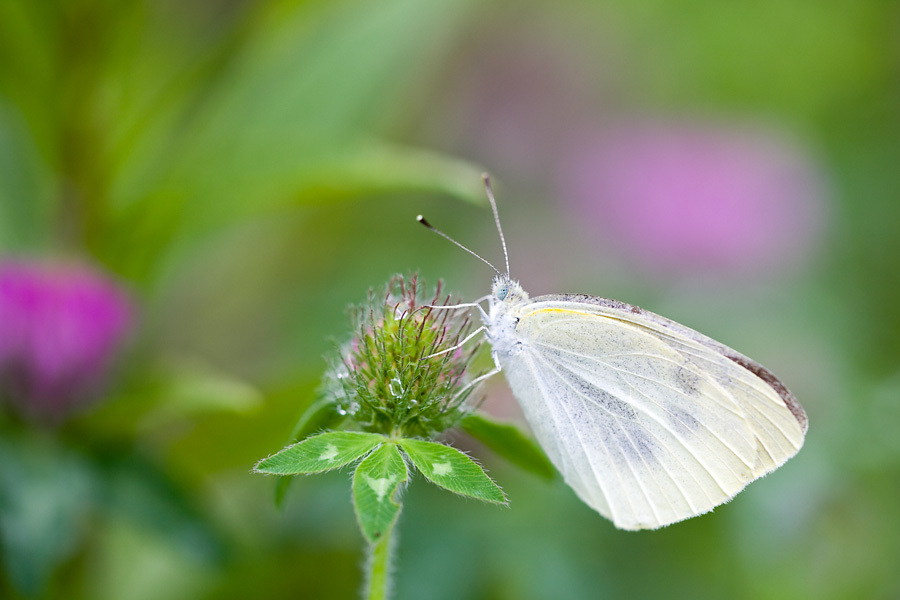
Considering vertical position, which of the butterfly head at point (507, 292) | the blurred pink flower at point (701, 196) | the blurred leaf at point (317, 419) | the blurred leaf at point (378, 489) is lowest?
the blurred leaf at point (378, 489)

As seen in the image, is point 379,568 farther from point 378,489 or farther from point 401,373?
point 401,373

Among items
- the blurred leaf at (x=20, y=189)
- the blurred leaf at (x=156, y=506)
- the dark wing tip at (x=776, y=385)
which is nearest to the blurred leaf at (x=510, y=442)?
the dark wing tip at (x=776, y=385)

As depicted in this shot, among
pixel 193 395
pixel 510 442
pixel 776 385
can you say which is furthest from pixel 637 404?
pixel 193 395

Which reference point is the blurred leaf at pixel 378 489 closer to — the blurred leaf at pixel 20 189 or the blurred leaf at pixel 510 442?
the blurred leaf at pixel 510 442

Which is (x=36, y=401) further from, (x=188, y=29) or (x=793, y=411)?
(x=188, y=29)

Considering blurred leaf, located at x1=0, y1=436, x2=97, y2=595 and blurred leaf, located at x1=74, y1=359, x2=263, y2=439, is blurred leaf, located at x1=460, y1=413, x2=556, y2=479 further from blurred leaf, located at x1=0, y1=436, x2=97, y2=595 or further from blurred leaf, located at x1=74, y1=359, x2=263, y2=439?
blurred leaf, located at x1=0, y1=436, x2=97, y2=595

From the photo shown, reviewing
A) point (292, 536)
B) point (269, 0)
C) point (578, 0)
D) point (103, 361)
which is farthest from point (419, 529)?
point (578, 0)

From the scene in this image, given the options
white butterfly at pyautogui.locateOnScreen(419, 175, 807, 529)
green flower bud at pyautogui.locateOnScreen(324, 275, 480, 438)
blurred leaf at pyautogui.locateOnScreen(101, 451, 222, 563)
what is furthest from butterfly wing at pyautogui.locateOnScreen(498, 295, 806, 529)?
blurred leaf at pyautogui.locateOnScreen(101, 451, 222, 563)
